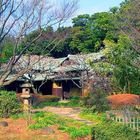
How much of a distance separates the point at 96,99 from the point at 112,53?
33.5 ft

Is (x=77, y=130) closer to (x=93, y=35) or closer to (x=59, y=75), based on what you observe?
(x=59, y=75)

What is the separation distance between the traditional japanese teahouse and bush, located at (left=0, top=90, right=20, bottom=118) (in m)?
18.5

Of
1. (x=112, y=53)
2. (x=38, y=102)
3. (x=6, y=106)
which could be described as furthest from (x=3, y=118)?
(x=112, y=53)

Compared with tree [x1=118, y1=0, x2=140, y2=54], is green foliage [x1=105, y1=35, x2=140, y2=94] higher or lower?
lower

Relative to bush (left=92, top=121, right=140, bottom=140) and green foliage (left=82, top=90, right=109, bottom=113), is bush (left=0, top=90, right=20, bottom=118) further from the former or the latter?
bush (left=92, top=121, right=140, bottom=140)

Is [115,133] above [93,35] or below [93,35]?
below

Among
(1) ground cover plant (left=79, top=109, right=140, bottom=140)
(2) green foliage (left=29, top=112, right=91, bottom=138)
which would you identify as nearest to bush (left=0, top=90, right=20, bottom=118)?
(2) green foliage (left=29, top=112, right=91, bottom=138)

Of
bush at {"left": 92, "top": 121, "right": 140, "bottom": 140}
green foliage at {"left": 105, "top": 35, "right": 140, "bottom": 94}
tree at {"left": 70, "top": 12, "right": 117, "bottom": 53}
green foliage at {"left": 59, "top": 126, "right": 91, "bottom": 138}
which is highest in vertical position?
tree at {"left": 70, "top": 12, "right": 117, "bottom": 53}

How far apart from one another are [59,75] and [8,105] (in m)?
23.1

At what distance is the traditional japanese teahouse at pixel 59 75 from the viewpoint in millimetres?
40000

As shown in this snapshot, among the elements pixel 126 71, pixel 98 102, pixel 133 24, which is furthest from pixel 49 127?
pixel 126 71

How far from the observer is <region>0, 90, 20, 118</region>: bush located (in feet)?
63.7

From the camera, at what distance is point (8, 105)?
64.2 ft

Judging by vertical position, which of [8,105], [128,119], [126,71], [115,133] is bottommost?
[115,133]
